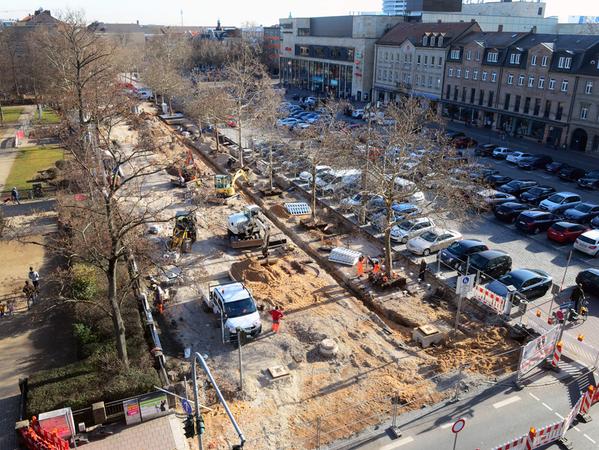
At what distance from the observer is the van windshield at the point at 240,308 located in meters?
20.9

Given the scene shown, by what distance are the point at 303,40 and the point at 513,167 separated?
62.0 metres

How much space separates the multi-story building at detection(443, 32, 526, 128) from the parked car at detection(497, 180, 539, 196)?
24.6 metres

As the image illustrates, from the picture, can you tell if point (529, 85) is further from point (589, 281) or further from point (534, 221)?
point (589, 281)

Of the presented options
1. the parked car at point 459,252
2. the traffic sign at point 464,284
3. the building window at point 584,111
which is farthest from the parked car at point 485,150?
the traffic sign at point 464,284

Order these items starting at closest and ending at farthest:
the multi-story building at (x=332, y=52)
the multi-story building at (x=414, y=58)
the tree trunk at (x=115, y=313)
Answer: the tree trunk at (x=115, y=313) → the multi-story building at (x=414, y=58) → the multi-story building at (x=332, y=52)

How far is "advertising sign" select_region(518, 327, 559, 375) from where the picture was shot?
17109mm

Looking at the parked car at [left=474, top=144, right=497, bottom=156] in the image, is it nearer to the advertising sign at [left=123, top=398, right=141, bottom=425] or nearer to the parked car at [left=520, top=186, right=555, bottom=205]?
the parked car at [left=520, top=186, right=555, bottom=205]

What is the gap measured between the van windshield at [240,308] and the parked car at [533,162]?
34.3 m

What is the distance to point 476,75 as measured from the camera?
62094mm

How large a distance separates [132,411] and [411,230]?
776 inches

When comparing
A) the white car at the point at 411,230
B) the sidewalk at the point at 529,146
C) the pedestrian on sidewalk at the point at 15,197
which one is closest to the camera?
the white car at the point at 411,230

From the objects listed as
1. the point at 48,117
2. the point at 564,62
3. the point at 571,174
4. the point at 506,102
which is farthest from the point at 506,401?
the point at 48,117

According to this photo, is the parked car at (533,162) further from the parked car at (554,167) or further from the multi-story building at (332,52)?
the multi-story building at (332,52)

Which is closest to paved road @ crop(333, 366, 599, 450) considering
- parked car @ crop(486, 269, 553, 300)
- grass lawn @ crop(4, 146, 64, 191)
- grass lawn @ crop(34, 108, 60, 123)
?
parked car @ crop(486, 269, 553, 300)
